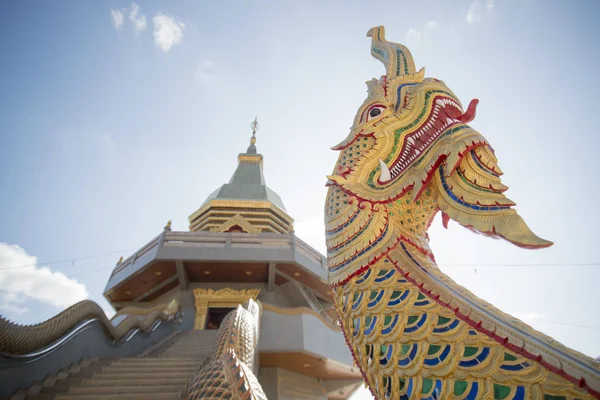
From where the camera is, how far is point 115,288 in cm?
1210

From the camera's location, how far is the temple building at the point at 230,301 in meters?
4.93

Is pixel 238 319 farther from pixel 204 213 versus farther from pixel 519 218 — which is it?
pixel 204 213

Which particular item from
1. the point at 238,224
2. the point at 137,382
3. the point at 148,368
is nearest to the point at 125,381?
the point at 137,382

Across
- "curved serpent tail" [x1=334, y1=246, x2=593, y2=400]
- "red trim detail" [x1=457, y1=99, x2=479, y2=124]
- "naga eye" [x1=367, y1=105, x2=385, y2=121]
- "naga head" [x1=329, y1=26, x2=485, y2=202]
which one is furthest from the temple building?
"red trim detail" [x1=457, y1=99, x2=479, y2=124]

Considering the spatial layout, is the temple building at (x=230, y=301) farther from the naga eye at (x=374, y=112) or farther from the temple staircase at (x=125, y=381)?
the naga eye at (x=374, y=112)

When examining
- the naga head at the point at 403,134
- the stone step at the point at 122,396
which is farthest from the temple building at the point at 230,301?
the naga head at the point at 403,134

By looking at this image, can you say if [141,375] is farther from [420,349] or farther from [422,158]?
[422,158]

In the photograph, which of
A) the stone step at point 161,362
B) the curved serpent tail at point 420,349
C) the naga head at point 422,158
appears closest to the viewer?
the curved serpent tail at point 420,349

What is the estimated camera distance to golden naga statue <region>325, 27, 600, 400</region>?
1080mm

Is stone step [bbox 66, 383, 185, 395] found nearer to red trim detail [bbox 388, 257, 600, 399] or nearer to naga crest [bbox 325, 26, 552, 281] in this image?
naga crest [bbox 325, 26, 552, 281]

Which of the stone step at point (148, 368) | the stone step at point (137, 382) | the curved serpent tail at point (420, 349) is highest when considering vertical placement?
the curved serpent tail at point (420, 349)

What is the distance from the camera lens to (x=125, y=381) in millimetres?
3748

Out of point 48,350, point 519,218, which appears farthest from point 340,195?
point 48,350

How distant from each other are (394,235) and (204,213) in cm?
1505
